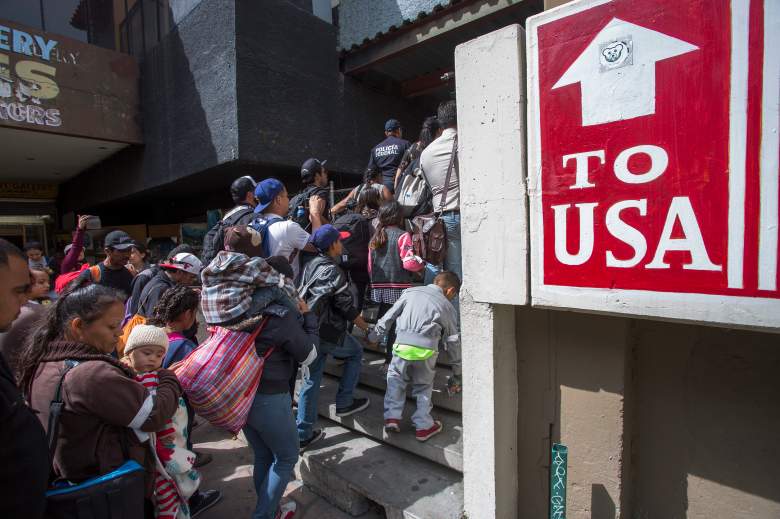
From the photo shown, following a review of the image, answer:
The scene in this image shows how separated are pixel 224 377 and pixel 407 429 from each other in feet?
5.34

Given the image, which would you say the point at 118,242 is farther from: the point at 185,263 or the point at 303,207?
the point at 303,207

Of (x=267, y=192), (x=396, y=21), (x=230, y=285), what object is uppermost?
(x=396, y=21)

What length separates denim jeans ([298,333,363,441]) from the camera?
3.40 meters

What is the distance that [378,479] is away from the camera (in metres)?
3.01

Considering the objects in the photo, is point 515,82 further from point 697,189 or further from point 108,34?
point 108,34

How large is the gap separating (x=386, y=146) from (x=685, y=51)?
141 inches

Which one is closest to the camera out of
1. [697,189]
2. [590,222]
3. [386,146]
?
[697,189]

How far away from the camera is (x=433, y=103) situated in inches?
332

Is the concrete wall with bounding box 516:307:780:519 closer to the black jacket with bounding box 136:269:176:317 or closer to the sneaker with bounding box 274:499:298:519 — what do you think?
the sneaker with bounding box 274:499:298:519

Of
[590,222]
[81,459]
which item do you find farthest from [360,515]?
[590,222]

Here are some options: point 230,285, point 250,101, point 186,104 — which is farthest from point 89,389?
point 186,104

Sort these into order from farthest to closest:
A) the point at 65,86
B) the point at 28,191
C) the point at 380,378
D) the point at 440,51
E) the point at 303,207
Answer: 1. the point at 28,191
2. the point at 65,86
3. the point at 440,51
4. the point at 303,207
5. the point at 380,378

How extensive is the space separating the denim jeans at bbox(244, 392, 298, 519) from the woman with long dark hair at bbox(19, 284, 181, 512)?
587 millimetres

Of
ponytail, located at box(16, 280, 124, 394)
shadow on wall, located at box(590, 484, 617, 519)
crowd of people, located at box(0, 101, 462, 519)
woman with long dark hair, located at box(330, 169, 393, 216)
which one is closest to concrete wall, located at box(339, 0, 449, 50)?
crowd of people, located at box(0, 101, 462, 519)
